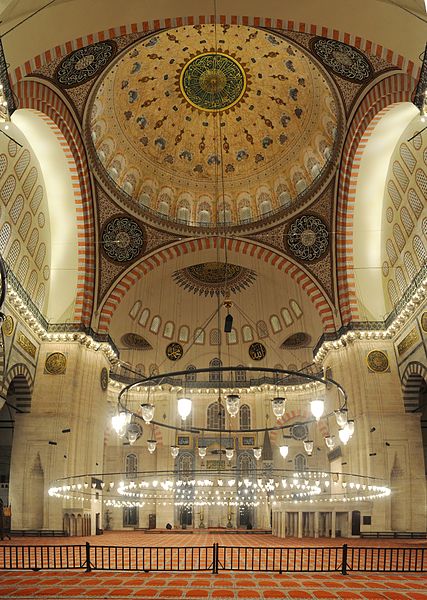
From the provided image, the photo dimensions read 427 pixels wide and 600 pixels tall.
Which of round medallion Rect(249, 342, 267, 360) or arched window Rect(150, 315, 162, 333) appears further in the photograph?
round medallion Rect(249, 342, 267, 360)

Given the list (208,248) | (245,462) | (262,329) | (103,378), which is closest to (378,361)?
(208,248)

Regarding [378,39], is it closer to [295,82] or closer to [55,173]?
[295,82]

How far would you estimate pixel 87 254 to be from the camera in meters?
16.0

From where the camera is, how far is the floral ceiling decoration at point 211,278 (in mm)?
21281

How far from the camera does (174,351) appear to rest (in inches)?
904

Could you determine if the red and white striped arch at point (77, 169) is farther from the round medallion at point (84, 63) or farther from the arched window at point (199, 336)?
the arched window at point (199, 336)

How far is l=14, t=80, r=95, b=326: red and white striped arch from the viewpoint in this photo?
455 inches

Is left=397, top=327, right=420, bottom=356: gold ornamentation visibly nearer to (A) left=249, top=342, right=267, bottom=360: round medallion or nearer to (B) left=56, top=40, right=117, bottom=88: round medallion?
(A) left=249, top=342, right=267, bottom=360: round medallion

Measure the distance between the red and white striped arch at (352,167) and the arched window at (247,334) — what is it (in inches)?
292

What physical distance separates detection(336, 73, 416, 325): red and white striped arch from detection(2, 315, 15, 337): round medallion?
30.8 ft

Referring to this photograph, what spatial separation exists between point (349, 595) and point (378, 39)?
7.83 metres

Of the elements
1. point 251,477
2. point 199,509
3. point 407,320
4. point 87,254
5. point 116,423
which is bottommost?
point 199,509

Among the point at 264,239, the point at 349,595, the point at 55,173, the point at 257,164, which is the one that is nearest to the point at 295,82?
the point at 257,164

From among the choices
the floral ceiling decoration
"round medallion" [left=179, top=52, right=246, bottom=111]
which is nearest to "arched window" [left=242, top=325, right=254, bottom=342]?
the floral ceiling decoration
